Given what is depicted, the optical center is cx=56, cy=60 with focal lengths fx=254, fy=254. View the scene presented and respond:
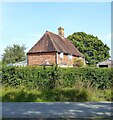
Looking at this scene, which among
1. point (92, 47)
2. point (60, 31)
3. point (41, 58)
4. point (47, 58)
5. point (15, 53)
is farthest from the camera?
point (15, 53)

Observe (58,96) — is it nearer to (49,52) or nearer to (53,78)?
(53,78)

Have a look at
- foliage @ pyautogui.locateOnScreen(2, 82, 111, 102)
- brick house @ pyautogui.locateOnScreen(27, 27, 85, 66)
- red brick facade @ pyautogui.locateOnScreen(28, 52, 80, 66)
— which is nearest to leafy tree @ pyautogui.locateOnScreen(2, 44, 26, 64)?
red brick facade @ pyautogui.locateOnScreen(28, 52, 80, 66)

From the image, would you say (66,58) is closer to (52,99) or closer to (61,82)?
(61,82)

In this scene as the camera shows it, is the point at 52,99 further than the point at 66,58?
No

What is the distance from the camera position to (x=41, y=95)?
13453 mm

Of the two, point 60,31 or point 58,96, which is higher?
point 60,31

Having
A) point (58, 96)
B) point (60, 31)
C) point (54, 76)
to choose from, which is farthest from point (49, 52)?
point (58, 96)

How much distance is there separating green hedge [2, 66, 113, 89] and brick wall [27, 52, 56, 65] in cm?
2098

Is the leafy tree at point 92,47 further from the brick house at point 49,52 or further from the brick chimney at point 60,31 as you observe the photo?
the brick house at point 49,52

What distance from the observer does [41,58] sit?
130ft

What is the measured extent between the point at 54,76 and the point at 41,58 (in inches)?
909

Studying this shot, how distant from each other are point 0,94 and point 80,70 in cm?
598

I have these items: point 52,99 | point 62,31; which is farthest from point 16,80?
point 62,31

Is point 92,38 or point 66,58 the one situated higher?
point 92,38
